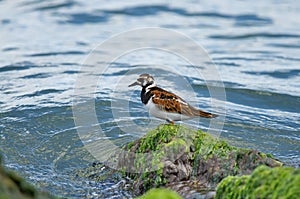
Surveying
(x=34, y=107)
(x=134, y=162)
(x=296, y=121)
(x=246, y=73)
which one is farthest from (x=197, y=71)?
(x=134, y=162)

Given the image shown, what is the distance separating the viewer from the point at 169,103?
7.04 m

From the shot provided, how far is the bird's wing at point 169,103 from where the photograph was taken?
6992mm

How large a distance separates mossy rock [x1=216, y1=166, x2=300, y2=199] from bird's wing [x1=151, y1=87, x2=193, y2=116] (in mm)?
2803

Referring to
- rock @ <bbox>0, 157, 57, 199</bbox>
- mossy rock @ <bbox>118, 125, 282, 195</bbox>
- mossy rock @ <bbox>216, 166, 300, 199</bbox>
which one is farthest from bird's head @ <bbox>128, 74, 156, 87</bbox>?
rock @ <bbox>0, 157, 57, 199</bbox>

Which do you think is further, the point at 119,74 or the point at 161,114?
the point at 119,74

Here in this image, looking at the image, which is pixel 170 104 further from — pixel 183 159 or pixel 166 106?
pixel 183 159

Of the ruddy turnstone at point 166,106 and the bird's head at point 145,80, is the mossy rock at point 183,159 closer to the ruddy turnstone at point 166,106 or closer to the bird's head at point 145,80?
the ruddy turnstone at point 166,106

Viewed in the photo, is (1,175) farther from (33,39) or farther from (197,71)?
(33,39)

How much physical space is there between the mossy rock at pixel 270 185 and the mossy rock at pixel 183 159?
1752mm

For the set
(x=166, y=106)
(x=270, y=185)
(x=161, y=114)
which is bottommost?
(x=161, y=114)

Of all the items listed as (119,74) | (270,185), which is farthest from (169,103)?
(119,74)

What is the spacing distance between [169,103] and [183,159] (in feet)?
3.17

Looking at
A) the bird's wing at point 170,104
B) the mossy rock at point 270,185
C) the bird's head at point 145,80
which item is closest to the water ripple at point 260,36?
the bird's head at point 145,80

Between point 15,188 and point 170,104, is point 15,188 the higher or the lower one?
the higher one
